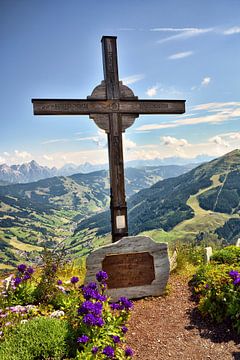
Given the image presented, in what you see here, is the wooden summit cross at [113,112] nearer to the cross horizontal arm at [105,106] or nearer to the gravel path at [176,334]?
the cross horizontal arm at [105,106]

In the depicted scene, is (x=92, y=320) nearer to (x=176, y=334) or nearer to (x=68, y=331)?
(x=68, y=331)

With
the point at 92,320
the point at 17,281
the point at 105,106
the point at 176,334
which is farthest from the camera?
the point at 105,106

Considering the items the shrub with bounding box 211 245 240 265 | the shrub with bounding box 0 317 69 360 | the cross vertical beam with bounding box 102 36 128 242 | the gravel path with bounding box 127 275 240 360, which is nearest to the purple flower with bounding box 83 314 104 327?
the shrub with bounding box 0 317 69 360

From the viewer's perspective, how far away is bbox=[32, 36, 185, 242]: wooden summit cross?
29.5ft

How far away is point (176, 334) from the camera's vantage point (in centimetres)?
646

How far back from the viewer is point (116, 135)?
912cm

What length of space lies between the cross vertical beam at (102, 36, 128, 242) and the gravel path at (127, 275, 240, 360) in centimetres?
209

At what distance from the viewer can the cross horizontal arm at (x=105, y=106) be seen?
8.61m

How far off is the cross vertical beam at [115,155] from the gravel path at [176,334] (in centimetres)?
209

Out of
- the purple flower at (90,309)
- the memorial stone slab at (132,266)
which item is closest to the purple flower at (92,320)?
the purple flower at (90,309)

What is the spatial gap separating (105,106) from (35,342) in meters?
6.07

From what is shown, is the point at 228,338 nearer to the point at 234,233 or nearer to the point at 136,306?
the point at 136,306

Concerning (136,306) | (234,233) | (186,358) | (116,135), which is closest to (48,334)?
(186,358)

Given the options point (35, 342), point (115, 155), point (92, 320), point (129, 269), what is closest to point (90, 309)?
point (92, 320)
